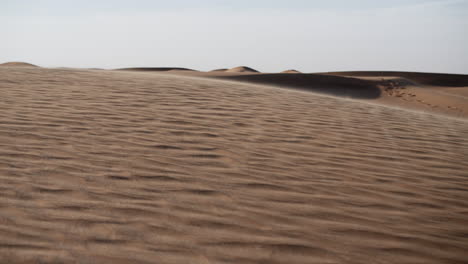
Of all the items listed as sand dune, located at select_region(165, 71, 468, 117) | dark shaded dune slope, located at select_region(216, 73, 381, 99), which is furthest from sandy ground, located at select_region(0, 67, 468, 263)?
dark shaded dune slope, located at select_region(216, 73, 381, 99)

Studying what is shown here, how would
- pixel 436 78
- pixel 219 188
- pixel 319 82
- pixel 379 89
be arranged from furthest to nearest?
pixel 436 78, pixel 319 82, pixel 379 89, pixel 219 188

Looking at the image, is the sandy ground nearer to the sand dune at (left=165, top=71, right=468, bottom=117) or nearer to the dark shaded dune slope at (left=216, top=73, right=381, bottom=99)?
the sand dune at (left=165, top=71, right=468, bottom=117)

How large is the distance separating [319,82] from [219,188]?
14.9 m

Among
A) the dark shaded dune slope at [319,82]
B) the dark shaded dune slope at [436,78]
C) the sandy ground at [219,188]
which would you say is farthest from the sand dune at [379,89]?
the sandy ground at [219,188]

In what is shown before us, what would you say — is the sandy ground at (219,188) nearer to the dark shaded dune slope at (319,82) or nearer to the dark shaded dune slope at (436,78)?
the dark shaded dune slope at (319,82)

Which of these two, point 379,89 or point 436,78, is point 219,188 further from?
point 436,78

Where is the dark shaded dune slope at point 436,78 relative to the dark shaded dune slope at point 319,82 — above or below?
above

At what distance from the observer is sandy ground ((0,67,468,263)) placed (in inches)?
86.2

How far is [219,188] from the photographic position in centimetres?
299

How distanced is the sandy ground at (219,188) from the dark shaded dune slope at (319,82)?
1049 centimetres

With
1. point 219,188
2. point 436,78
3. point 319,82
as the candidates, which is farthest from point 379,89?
point 219,188

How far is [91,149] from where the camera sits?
367 cm

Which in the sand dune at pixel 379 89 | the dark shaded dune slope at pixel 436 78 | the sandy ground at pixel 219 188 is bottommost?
the sandy ground at pixel 219 188

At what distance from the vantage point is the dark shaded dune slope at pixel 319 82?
16.1m
